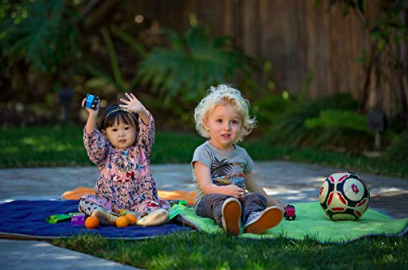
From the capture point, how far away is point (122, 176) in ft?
15.3

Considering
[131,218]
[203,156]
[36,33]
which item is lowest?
[131,218]

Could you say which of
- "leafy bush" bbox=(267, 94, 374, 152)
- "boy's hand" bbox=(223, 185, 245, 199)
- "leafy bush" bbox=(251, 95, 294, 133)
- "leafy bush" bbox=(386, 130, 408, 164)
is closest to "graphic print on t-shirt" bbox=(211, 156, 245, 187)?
"boy's hand" bbox=(223, 185, 245, 199)

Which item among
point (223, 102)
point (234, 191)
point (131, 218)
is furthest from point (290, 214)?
point (131, 218)

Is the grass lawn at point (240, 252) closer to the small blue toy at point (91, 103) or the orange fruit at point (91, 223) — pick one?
the orange fruit at point (91, 223)

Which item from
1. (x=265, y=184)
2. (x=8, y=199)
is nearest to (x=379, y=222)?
(x=265, y=184)

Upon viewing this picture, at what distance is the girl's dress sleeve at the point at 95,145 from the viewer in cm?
460

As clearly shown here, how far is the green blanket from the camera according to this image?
4.01 m

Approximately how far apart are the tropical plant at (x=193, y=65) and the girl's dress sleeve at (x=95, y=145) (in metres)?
5.62

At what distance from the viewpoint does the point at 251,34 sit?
11500 mm

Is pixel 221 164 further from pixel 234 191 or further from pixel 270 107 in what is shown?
pixel 270 107

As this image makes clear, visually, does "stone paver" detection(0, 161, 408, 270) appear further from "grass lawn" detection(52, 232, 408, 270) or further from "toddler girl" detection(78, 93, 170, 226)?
"toddler girl" detection(78, 93, 170, 226)

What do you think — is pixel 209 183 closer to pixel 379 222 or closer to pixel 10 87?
pixel 379 222

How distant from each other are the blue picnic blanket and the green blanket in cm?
13

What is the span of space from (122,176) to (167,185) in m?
1.54
